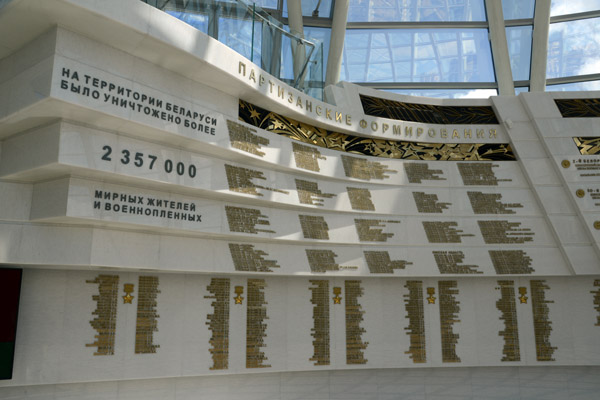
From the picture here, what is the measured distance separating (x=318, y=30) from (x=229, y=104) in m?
8.55

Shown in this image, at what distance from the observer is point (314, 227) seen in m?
9.50

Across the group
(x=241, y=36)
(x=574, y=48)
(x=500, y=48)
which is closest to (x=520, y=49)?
(x=500, y=48)

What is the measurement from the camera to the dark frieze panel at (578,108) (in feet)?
37.4

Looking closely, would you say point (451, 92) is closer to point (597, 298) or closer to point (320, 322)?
point (597, 298)

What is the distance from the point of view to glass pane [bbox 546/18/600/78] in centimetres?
1462

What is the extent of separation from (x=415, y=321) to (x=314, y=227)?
9.91 feet

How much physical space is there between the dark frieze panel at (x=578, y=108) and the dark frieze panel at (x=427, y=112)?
1.47 meters

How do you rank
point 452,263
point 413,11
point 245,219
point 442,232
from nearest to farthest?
point 245,219, point 452,263, point 442,232, point 413,11

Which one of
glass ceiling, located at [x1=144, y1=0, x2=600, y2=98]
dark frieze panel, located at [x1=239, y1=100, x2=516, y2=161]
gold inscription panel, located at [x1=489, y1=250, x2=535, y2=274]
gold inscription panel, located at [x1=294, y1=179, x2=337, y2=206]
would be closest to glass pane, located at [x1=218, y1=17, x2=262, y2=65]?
dark frieze panel, located at [x1=239, y1=100, x2=516, y2=161]

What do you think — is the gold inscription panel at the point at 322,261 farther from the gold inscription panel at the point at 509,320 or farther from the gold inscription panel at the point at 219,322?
the gold inscription panel at the point at 509,320

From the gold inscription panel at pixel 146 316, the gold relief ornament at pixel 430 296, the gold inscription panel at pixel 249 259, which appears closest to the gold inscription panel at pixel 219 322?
the gold inscription panel at pixel 249 259

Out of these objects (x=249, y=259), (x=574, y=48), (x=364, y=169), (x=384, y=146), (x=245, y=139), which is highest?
(x=574, y=48)

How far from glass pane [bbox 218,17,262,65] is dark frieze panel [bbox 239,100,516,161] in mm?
1064

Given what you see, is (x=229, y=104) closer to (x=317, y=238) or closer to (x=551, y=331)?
(x=317, y=238)
